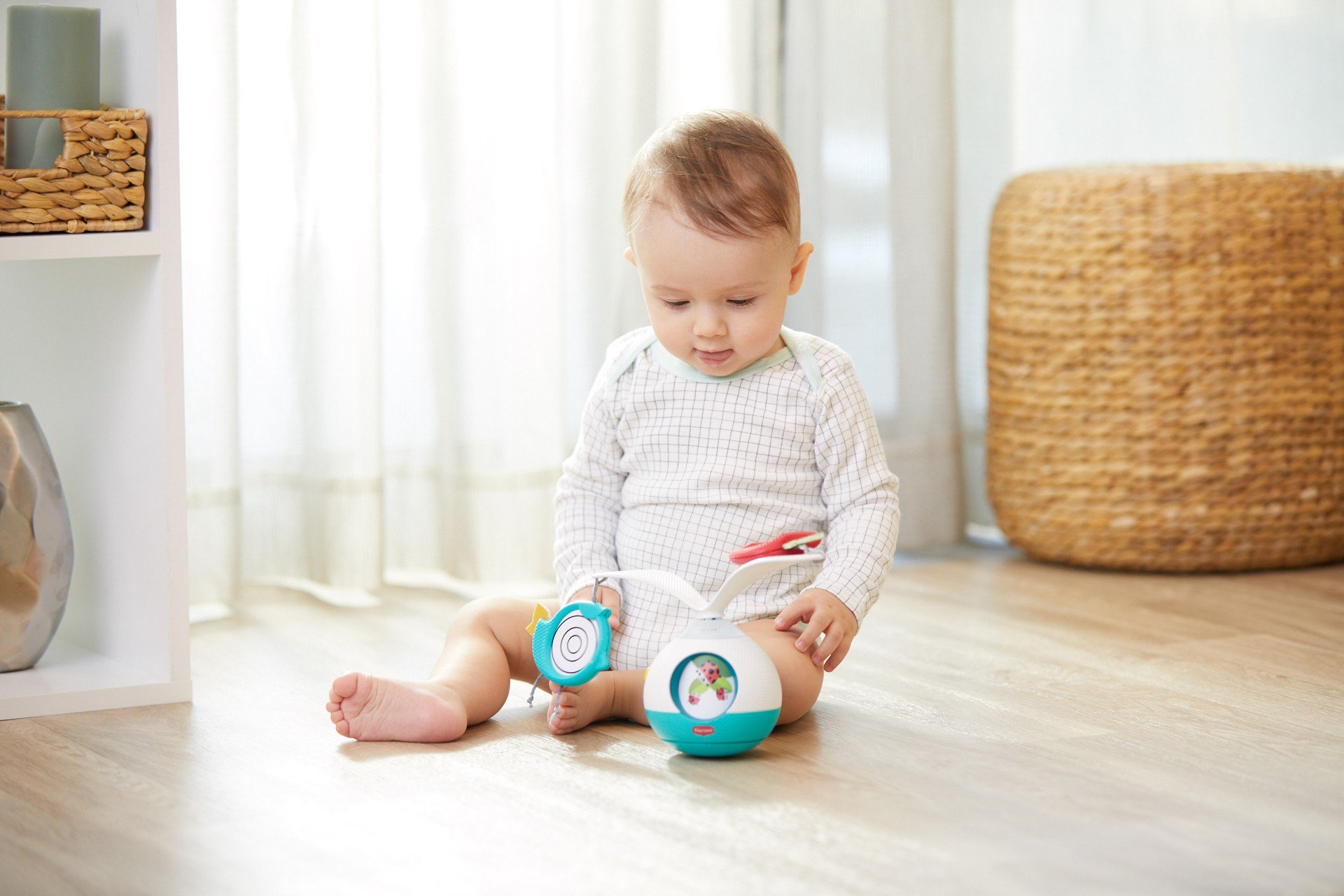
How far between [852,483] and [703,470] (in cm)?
12

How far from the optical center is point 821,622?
1100 mm

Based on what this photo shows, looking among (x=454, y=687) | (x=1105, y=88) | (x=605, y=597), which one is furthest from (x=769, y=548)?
(x=1105, y=88)

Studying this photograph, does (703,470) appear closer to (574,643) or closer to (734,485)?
(734,485)

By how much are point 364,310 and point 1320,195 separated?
114cm

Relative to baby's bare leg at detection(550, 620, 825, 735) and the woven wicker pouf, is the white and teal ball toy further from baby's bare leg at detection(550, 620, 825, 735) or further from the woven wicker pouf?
the woven wicker pouf

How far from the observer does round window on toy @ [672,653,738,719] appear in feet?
3.32

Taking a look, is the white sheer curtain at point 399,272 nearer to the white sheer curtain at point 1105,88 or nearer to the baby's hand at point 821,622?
the white sheer curtain at point 1105,88

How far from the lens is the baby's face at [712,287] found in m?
1.10

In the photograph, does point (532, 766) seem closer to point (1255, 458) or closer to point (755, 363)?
point (755, 363)

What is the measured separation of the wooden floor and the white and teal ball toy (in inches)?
0.9

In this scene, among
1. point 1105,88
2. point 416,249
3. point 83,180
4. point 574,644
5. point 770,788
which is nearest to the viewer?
point 770,788

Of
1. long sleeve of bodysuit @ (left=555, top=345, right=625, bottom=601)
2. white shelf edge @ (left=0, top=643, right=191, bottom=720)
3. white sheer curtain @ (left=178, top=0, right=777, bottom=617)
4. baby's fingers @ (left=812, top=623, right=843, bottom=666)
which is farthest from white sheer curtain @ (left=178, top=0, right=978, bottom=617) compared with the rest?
baby's fingers @ (left=812, top=623, right=843, bottom=666)

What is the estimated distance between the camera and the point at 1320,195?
5.88 ft

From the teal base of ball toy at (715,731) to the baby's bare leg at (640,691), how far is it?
0.06m
